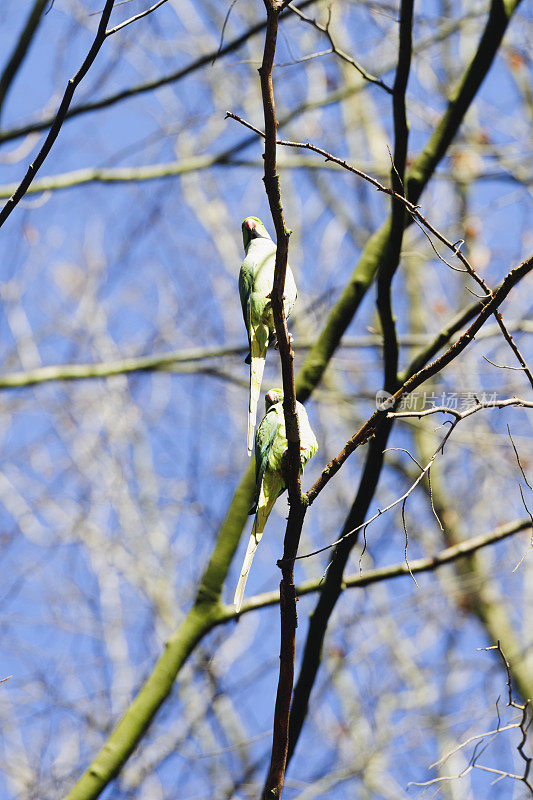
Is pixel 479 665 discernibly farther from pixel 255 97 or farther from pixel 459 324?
pixel 255 97

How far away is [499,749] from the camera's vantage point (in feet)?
23.9

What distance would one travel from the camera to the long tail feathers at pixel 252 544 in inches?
90.0

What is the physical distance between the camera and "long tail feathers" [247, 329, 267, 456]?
7.78 feet

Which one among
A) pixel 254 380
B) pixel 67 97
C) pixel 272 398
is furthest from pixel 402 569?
pixel 67 97

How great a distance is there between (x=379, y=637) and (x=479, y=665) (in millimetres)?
1291

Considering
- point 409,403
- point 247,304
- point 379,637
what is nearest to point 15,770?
point 379,637

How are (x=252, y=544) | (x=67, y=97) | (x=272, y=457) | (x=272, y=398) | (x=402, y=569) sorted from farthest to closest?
(x=402, y=569) → (x=272, y=398) → (x=272, y=457) → (x=252, y=544) → (x=67, y=97)

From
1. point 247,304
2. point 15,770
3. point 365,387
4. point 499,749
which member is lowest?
point 15,770

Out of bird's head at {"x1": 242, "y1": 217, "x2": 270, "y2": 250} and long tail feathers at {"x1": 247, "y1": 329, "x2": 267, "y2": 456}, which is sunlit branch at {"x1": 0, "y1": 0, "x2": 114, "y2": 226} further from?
bird's head at {"x1": 242, "y1": 217, "x2": 270, "y2": 250}

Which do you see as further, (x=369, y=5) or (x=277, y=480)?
(x=369, y=5)

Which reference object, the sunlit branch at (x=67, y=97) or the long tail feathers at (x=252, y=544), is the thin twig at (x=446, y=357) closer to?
the long tail feathers at (x=252, y=544)

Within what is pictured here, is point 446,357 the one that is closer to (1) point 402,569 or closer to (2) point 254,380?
(2) point 254,380

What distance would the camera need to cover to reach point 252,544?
240 cm

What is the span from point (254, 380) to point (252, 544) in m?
0.51
